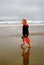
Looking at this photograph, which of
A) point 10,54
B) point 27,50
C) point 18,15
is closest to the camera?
point 10,54

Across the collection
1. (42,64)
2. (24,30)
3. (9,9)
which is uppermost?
(9,9)

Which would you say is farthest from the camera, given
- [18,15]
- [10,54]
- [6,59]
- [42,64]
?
[18,15]

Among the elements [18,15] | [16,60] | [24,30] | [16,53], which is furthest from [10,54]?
[18,15]

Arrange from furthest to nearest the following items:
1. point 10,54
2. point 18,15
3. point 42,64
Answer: point 18,15
point 10,54
point 42,64

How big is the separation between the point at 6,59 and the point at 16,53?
0.59ft

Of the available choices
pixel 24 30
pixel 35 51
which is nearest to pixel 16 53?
pixel 35 51

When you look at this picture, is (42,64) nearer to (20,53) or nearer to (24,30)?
(20,53)

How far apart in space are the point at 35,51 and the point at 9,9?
87.5 inches

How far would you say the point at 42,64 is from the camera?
109cm

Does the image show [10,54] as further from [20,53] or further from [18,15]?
[18,15]

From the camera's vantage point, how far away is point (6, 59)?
3.98 ft

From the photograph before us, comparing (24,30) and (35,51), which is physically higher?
(24,30)

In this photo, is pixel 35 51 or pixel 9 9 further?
pixel 9 9

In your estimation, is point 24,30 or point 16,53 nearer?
point 16,53
